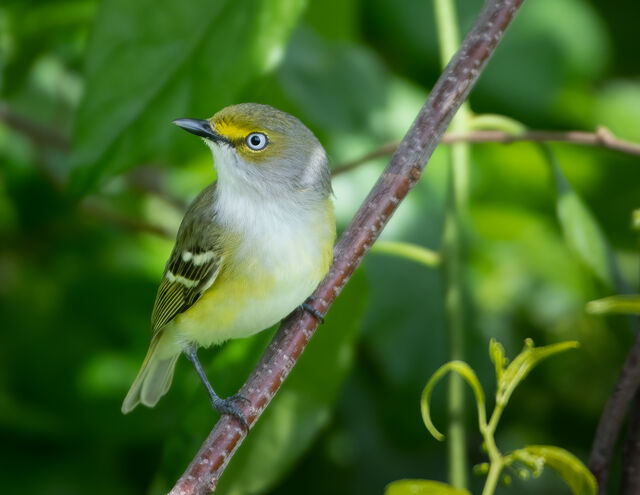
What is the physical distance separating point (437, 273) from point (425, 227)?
159 millimetres

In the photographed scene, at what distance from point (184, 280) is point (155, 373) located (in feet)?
1.42

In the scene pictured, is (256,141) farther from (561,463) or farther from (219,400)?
(561,463)

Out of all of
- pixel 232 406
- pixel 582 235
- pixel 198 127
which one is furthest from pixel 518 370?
pixel 198 127

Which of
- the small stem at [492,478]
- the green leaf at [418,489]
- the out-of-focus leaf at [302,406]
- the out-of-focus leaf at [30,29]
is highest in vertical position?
the out-of-focus leaf at [30,29]

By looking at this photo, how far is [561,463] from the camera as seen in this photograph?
1119 millimetres

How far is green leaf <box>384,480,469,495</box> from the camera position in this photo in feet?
3.38

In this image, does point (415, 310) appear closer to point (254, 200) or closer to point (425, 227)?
point (425, 227)

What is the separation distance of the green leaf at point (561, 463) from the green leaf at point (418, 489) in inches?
4.1

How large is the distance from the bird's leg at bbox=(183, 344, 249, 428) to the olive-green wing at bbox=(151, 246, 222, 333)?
4.5 inches

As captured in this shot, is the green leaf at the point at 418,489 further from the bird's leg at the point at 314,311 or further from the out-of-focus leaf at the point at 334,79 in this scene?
the out-of-focus leaf at the point at 334,79

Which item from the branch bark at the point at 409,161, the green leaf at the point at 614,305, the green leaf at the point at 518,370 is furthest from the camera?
the branch bark at the point at 409,161

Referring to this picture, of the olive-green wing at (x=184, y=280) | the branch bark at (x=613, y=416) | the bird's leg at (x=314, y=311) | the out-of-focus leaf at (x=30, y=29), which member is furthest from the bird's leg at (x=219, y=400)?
the out-of-focus leaf at (x=30, y=29)

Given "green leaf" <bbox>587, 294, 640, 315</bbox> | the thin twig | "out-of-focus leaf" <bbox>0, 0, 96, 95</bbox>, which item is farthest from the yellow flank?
"green leaf" <bbox>587, 294, 640, 315</bbox>

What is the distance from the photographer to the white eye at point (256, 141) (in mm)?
2150
